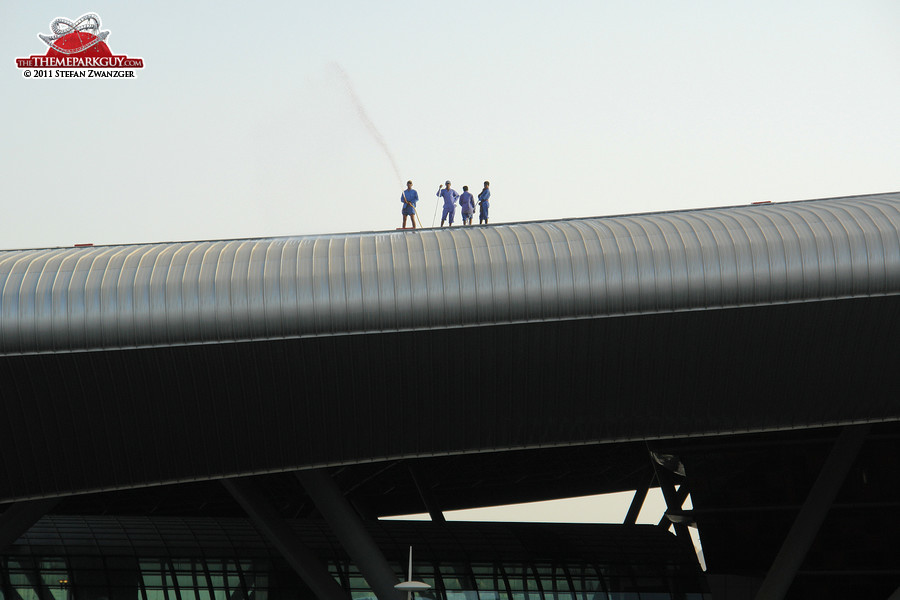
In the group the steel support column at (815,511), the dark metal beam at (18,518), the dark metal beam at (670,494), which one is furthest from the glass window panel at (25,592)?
the steel support column at (815,511)

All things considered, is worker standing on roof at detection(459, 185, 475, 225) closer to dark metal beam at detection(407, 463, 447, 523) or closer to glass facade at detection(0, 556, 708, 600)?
glass facade at detection(0, 556, 708, 600)

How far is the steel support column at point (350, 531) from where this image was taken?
23125 mm

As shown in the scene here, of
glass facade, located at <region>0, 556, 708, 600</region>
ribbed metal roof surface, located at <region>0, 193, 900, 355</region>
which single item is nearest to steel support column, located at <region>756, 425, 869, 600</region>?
ribbed metal roof surface, located at <region>0, 193, 900, 355</region>

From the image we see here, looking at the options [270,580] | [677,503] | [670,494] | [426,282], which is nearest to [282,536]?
[270,580]

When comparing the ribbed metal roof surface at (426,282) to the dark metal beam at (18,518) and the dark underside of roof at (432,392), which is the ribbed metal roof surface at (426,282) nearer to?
the dark underside of roof at (432,392)

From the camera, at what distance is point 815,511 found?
25.1 metres

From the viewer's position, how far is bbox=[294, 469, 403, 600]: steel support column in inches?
910

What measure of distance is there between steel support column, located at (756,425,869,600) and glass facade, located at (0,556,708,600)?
9.83 m

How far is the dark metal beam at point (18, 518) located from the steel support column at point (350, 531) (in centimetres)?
653

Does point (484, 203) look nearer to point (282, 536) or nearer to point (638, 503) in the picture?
point (282, 536)

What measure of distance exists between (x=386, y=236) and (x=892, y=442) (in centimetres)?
1786

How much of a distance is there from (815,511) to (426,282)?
13897mm

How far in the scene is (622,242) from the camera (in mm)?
19516

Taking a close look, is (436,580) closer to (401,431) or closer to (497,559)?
(497,559)
